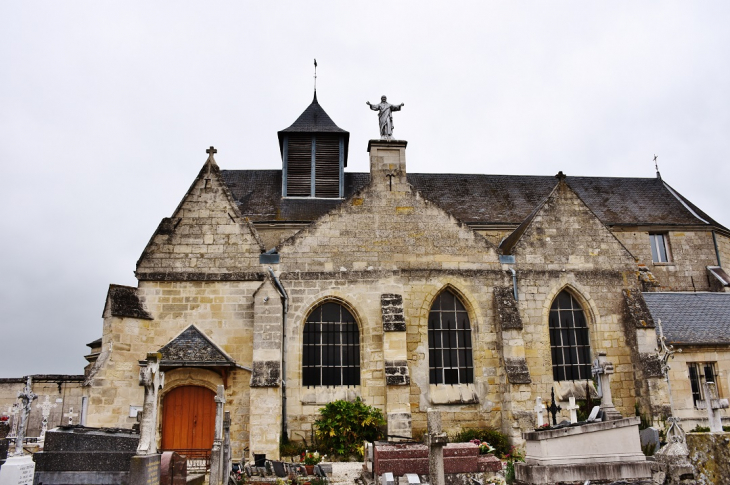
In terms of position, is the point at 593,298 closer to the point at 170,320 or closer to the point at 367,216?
the point at 367,216

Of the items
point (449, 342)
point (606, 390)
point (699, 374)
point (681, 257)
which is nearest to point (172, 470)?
point (606, 390)

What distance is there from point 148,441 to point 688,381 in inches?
574

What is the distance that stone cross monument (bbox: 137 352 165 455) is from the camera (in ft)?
28.0

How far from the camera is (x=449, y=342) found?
53.4 feet

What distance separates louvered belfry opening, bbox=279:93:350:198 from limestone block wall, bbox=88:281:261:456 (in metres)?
8.47

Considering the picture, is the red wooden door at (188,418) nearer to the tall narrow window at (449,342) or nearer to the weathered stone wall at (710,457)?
the tall narrow window at (449,342)

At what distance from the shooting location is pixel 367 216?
16.8 metres

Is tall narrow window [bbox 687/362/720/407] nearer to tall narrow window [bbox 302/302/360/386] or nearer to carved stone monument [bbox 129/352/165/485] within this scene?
tall narrow window [bbox 302/302/360/386]

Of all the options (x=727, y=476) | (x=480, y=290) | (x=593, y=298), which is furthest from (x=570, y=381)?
(x=727, y=476)

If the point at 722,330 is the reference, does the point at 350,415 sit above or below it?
below

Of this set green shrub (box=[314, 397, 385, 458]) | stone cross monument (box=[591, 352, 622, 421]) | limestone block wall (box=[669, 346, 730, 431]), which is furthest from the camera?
limestone block wall (box=[669, 346, 730, 431])

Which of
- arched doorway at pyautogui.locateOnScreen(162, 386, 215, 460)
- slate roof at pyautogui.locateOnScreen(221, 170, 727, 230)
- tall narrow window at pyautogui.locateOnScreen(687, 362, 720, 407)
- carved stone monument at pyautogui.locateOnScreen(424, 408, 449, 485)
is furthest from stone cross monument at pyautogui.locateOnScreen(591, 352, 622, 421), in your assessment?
slate roof at pyautogui.locateOnScreen(221, 170, 727, 230)

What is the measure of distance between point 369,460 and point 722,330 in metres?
11.8

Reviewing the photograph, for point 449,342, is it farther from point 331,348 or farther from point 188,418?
point 188,418
